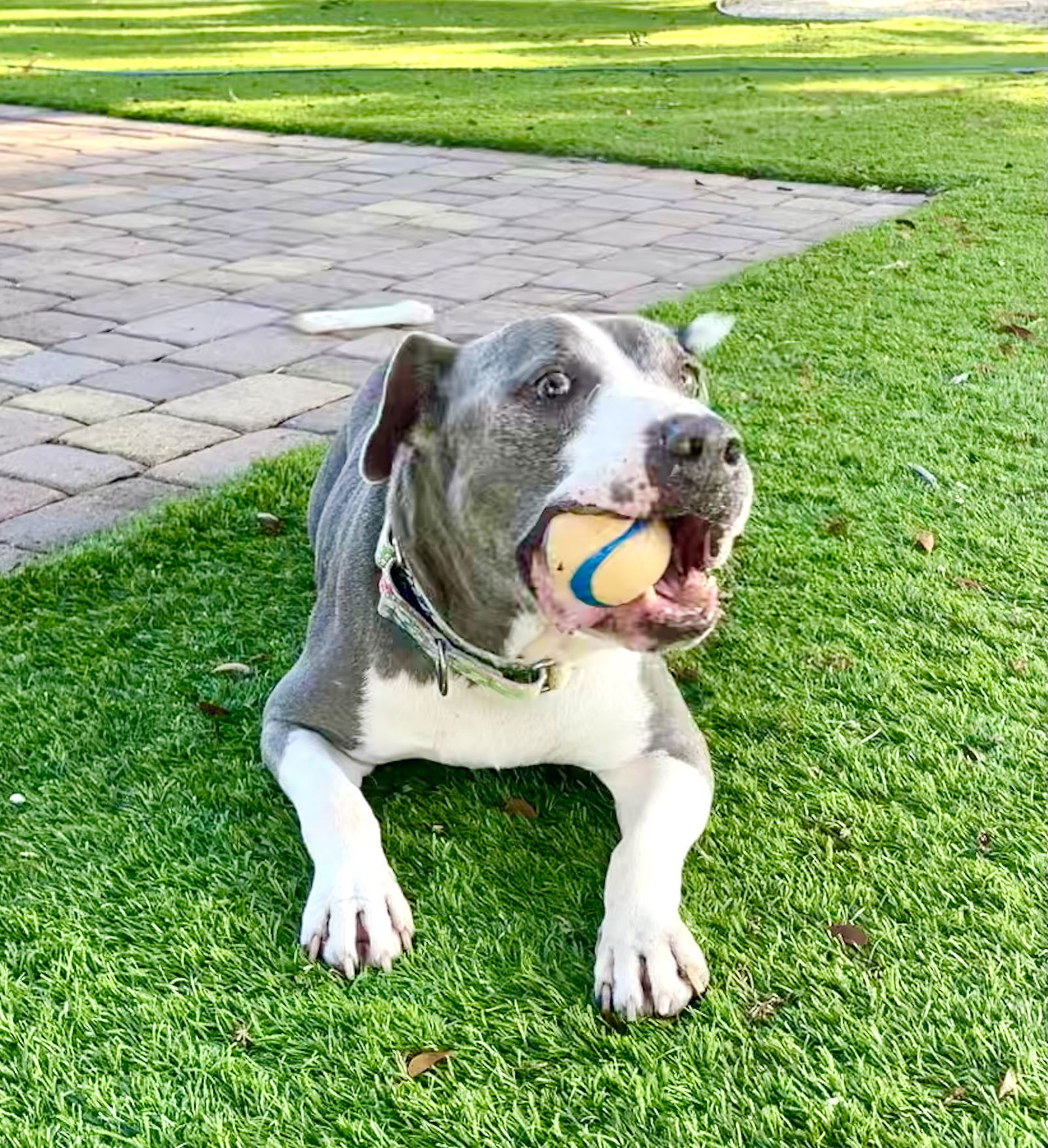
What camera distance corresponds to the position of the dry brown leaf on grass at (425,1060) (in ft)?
7.79

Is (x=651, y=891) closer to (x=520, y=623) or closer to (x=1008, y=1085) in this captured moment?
(x=520, y=623)

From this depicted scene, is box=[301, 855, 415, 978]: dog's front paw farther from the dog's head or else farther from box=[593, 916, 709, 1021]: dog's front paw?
the dog's head

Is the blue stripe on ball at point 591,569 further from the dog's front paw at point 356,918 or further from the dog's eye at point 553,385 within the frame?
the dog's front paw at point 356,918

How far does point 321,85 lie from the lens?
46.7 ft

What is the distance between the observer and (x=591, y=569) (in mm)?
2475

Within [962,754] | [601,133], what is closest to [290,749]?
[962,754]

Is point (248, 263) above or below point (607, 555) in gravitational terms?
below

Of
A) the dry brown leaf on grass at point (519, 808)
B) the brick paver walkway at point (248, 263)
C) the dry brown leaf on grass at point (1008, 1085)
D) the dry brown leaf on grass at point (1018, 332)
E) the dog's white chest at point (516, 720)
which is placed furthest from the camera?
the dry brown leaf on grass at point (1018, 332)

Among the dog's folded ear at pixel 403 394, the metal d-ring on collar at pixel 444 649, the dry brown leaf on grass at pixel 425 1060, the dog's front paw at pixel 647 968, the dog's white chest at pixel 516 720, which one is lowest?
the dry brown leaf on grass at pixel 425 1060

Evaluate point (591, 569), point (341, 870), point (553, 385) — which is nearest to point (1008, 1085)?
point (591, 569)

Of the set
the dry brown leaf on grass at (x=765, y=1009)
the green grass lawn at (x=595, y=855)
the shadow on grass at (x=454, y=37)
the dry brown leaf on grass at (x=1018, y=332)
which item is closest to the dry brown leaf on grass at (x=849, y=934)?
the green grass lawn at (x=595, y=855)

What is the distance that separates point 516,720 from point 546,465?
0.64 meters

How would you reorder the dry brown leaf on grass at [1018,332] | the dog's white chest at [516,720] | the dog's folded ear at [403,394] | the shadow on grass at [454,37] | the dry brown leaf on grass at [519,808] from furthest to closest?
the shadow on grass at [454,37] < the dry brown leaf on grass at [1018,332] < the dry brown leaf on grass at [519,808] < the dog's white chest at [516,720] < the dog's folded ear at [403,394]

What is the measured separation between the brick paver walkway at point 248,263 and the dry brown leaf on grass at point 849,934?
276 centimetres
